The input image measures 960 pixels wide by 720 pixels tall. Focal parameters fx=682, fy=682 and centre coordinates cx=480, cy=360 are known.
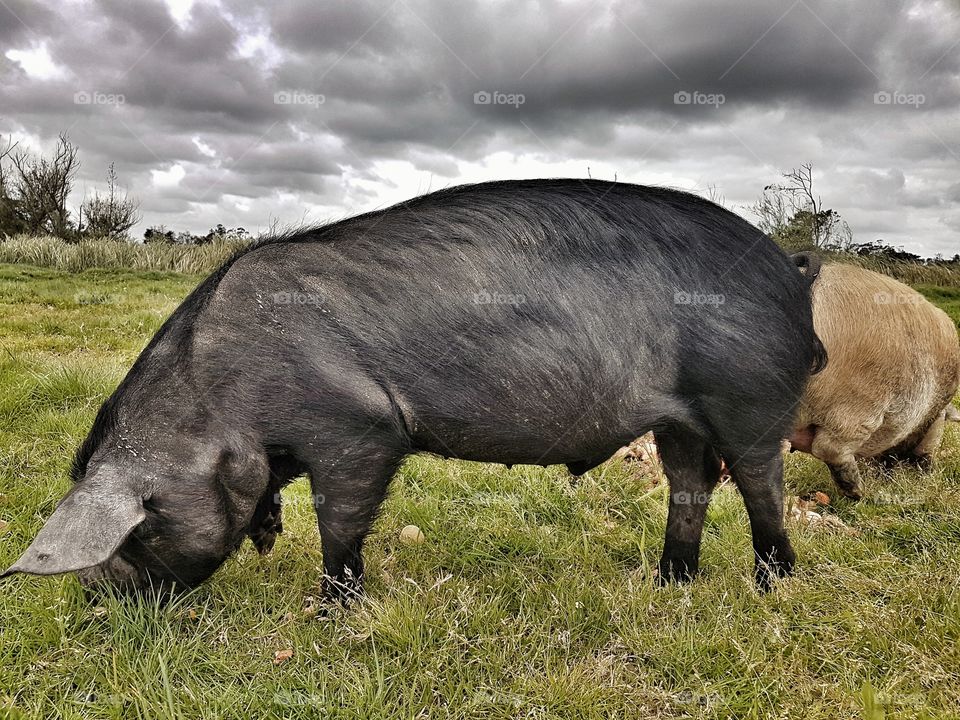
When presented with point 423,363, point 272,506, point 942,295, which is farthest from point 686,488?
point 942,295

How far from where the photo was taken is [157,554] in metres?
2.58

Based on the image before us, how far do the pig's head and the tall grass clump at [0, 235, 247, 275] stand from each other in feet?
53.2

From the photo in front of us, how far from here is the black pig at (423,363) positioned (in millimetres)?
2461

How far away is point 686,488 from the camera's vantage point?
10.6 feet

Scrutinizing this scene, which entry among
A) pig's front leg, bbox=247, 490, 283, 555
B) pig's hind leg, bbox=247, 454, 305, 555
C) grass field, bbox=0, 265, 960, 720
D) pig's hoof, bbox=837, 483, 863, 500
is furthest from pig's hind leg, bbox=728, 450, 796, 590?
pig's front leg, bbox=247, 490, 283, 555

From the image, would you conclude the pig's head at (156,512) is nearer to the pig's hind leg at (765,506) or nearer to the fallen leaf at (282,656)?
the fallen leaf at (282,656)

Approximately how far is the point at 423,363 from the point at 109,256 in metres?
19.7

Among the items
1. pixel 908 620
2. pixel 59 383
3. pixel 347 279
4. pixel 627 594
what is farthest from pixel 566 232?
pixel 59 383

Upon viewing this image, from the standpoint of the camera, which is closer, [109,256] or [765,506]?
[765,506]

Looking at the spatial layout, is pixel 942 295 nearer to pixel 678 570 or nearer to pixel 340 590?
pixel 678 570

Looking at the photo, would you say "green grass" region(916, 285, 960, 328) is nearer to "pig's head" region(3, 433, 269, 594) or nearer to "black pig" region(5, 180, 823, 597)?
"black pig" region(5, 180, 823, 597)

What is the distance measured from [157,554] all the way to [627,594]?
6.34 ft

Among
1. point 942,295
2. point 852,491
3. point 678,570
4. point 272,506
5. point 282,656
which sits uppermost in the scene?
point 942,295

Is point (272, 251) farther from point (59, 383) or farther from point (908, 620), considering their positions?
point (59, 383)
